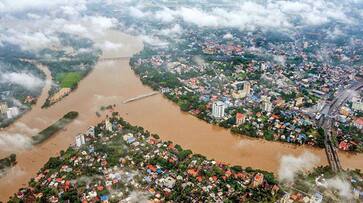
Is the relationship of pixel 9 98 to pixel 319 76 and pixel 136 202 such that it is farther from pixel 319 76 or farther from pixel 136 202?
pixel 319 76

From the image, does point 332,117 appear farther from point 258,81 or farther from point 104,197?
point 104,197

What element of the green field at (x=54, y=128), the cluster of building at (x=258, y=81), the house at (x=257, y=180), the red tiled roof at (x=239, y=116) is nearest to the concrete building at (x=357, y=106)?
the cluster of building at (x=258, y=81)

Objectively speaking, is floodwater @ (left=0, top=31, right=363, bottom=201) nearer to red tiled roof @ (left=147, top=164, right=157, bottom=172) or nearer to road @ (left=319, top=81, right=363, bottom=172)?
road @ (left=319, top=81, right=363, bottom=172)

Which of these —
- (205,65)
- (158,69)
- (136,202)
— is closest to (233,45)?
(205,65)

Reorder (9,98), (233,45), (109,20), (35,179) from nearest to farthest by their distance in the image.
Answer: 1. (35,179)
2. (9,98)
3. (233,45)
4. (109,20)

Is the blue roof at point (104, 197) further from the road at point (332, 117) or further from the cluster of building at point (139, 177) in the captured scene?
the road at point (332, 117)

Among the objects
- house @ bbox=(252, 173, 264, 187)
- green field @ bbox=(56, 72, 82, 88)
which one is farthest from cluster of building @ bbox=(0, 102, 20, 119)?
house @ bbox=(252, 173, 264, 187)

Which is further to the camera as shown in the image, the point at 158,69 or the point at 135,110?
the point at 158,69
